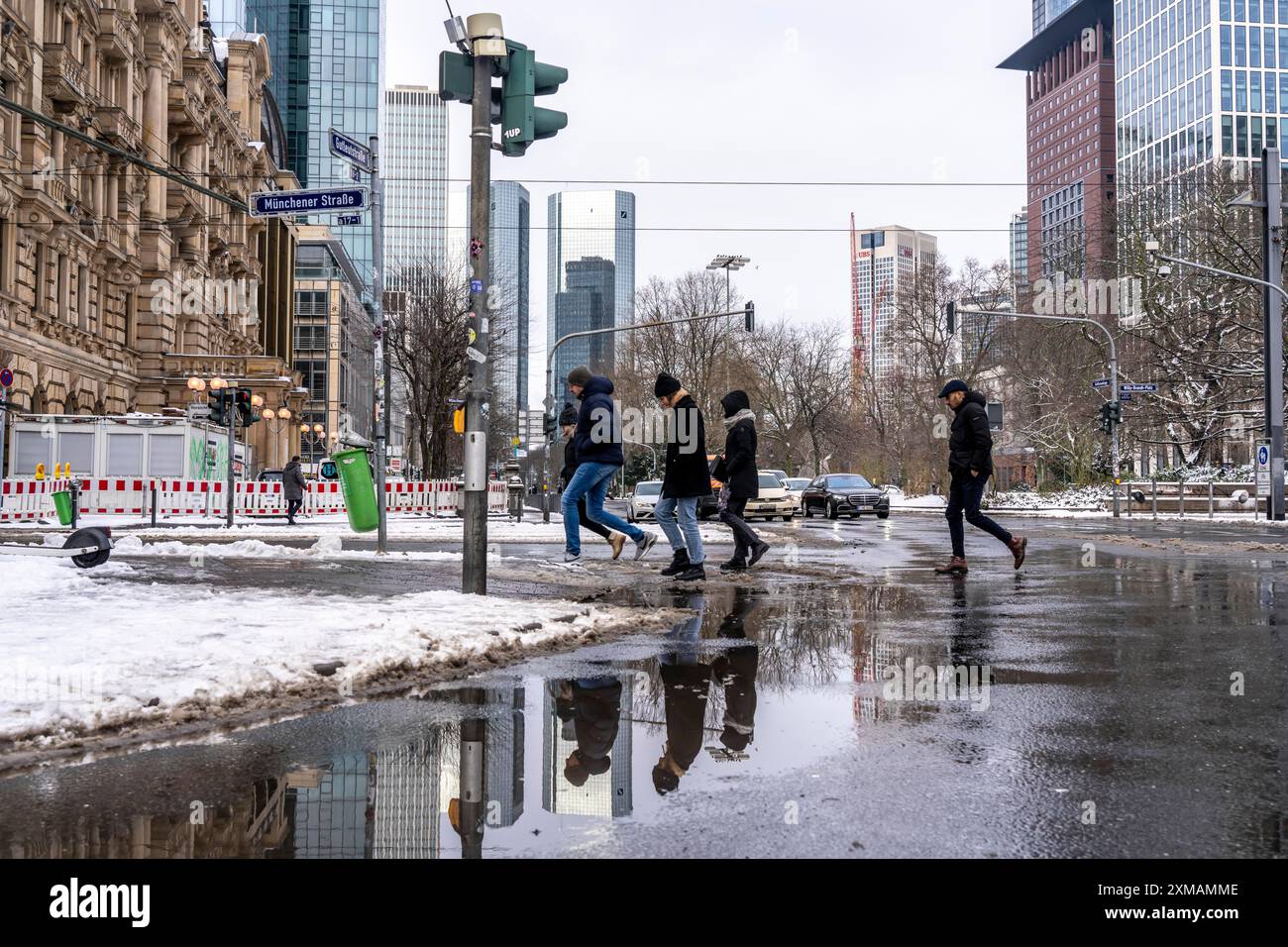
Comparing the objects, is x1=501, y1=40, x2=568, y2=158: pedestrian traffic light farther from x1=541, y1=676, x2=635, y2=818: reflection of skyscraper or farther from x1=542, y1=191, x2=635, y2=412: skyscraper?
x1=542, y1=191, x2=635, y2=412: skyscraper

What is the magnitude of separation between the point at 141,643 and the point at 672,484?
20.8 ft

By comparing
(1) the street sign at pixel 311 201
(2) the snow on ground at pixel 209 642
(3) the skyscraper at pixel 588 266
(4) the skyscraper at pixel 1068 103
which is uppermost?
(4) the skyscraper at pixel 1068 103

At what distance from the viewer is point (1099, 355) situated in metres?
49.1

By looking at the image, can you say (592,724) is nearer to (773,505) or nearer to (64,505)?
(64,505)

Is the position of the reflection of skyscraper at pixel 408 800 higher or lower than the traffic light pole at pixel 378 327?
lower

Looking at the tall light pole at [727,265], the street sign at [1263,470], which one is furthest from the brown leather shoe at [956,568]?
the tall light pole at [727,265]

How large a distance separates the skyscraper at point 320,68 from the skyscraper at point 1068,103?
81499 mm

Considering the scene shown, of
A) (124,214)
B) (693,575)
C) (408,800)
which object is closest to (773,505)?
(693,575)

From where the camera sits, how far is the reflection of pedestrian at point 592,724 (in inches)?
167

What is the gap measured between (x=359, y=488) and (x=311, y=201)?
419 cm

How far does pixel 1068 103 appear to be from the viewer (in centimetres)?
17712

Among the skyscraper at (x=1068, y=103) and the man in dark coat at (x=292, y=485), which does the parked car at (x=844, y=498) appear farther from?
the skyscraper at (x=1068, y=103)
